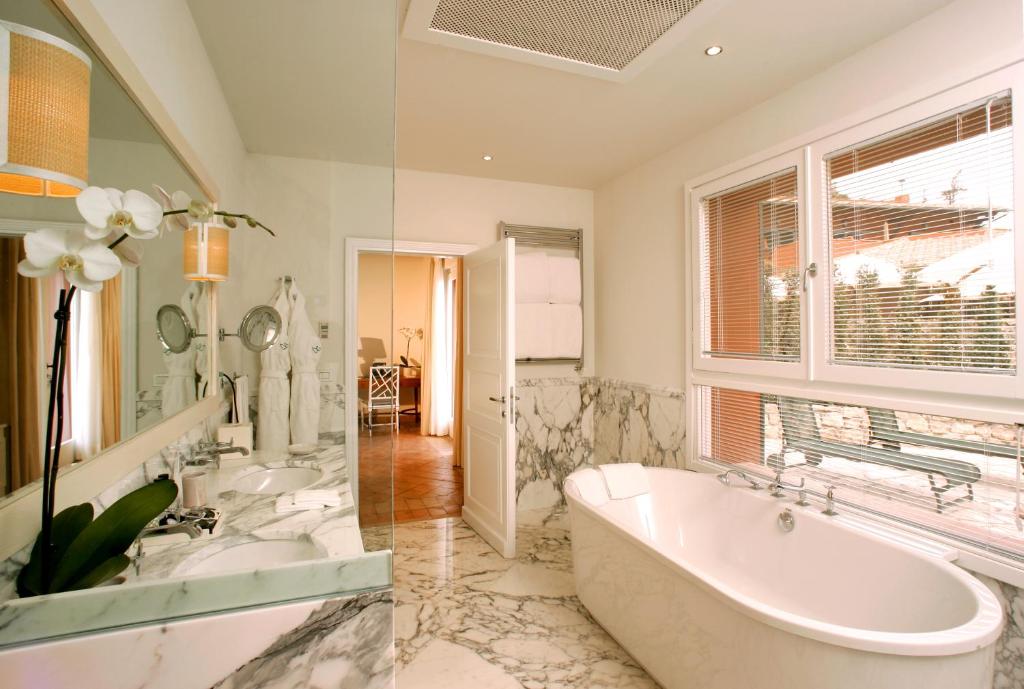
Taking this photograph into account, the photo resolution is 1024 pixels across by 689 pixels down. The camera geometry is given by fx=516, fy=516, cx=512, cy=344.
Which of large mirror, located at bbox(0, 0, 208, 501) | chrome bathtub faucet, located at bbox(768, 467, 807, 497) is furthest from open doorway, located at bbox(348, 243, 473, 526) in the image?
chrome bathtub faucet, located at bbox(768, 467, 807, 497)

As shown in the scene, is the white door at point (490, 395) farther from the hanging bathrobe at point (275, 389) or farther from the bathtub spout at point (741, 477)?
the hanging bathrobe at point (275, 389)

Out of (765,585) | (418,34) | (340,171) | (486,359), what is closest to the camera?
(340,171)

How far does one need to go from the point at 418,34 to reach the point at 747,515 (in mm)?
2630

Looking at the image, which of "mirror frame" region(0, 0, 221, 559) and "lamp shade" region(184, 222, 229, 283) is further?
"lamp shade" region(184, 222, 229, 283)

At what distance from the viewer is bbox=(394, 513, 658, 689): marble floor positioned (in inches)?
82.1

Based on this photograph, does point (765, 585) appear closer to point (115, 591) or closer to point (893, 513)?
point (893, 513)

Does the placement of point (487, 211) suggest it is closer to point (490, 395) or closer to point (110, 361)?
point (490, 395)

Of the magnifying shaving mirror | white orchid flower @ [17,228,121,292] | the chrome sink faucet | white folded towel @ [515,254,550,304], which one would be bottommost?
the chrome sink faucet

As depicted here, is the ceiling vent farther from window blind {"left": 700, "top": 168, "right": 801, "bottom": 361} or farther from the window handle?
the window handle

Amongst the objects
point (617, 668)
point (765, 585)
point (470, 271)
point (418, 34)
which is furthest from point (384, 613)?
point (470, 271)

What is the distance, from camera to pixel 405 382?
163 centimetres

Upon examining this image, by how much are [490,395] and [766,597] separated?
1.92 meters

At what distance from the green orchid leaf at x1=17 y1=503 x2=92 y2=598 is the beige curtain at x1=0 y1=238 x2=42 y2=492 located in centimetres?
7

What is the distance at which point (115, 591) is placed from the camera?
0.62m
